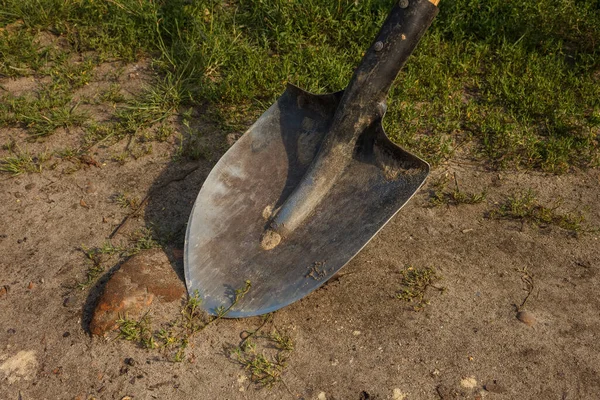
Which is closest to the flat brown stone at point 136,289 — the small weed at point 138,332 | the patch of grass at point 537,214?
the small weed at point 138,332

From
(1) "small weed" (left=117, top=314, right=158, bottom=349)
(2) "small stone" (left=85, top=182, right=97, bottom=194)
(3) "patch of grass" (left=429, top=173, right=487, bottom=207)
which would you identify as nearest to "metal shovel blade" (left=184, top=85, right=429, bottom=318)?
(1) "small weed" (left=117, top=314, right=158, bottom=349)

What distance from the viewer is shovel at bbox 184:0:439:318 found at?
9.25 ft

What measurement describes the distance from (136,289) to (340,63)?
2.08 metres

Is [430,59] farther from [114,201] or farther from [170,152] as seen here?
[114,201]

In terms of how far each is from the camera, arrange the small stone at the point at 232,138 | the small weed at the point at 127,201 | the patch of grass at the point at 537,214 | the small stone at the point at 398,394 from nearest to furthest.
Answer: the small stone at the point at 398,394 → the patch of grass at the point at 537,214 → the small weed at the point at 127,201 → the small stone at the point at 232,138

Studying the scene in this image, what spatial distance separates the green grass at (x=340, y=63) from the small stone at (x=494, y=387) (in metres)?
1.40

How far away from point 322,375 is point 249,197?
89 centimetres

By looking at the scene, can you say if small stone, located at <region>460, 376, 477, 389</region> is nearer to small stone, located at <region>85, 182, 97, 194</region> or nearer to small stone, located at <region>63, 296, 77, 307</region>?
small stone, located at <region>63, 296, 77, 307</region>

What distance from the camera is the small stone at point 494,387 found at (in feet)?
8.77

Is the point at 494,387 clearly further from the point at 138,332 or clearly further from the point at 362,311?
the point at 138,332

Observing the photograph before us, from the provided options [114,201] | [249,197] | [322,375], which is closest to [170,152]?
[114,201]

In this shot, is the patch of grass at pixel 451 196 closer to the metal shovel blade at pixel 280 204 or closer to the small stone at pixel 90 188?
the metal shovel blade at pixel 280 204

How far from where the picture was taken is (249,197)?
311cm

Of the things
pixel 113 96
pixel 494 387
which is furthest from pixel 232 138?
pixel 494 387
